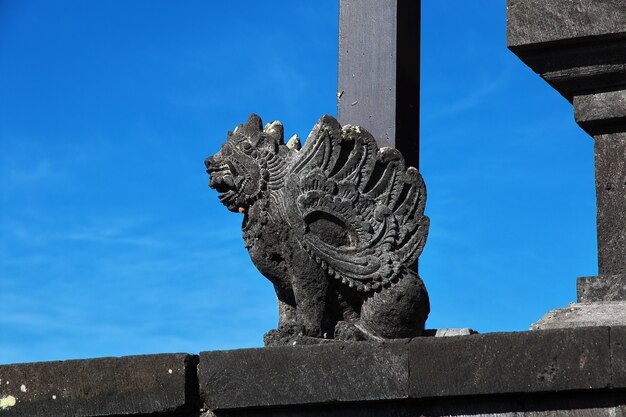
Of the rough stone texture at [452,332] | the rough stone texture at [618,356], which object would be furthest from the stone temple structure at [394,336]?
the rough stone texture at [452,332]

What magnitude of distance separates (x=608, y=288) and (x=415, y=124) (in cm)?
132

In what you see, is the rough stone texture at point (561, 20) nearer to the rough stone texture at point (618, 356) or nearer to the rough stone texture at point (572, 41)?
the rough stone texture at point (572, 41)

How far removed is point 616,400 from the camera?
5285 mm

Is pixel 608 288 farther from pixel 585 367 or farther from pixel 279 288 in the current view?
pixel 279 288

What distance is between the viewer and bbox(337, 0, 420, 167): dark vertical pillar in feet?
22.3

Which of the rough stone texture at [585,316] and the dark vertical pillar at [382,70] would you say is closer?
the rough stone texture at [585,316]

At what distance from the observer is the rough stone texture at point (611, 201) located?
21.5 ft

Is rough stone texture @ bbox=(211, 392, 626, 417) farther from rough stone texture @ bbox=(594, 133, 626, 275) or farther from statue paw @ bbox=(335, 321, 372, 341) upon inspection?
rough stone texture @ bbox=(594, 133, 626, 275)

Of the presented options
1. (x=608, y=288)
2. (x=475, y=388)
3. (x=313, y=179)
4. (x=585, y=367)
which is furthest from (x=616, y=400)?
(x=313, y=179)

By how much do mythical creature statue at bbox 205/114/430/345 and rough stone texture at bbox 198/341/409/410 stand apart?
0.24 m

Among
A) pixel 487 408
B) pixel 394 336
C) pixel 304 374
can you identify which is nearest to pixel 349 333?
pixel 394 336

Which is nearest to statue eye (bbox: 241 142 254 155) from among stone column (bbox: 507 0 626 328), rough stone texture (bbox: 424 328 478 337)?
rough stone texture (bbox: 424 328 478 337)

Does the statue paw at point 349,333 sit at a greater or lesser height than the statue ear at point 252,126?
lesser

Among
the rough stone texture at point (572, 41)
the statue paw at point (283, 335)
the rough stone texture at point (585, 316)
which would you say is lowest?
the statue paw at point (283, 335)
